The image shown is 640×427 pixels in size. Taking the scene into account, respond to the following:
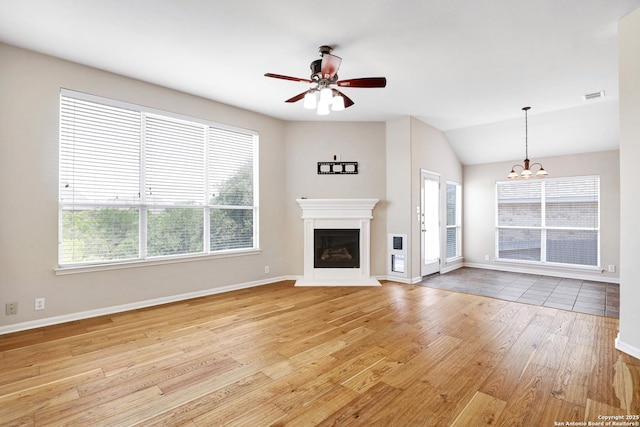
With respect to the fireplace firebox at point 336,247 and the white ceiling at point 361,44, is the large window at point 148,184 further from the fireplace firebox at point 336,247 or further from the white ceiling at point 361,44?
the fireplace firebox at point 336,247

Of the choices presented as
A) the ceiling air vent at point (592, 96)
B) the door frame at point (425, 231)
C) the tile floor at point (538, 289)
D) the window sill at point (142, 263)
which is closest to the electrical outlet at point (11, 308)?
the window sill at point (142, 263)

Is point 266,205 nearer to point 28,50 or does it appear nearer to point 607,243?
point 28,50

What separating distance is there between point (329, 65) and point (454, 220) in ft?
17.7

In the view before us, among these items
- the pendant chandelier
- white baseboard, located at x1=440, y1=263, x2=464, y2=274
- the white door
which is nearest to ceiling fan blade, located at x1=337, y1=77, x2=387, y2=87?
the white door

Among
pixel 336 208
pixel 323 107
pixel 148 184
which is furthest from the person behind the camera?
pixel 336 208

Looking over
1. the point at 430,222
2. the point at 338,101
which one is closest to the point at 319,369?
the point at 338,101

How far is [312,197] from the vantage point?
5.53m

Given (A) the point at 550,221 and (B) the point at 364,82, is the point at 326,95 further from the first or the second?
(A) the point at 550,221

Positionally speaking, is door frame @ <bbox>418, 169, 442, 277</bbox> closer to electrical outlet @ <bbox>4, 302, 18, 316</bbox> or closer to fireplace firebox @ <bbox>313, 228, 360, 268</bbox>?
fireplace firebox @ <bbox>313, 228, 360, 268</bbox>

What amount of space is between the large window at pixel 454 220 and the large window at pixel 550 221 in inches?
31.8

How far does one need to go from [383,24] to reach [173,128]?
3103mm

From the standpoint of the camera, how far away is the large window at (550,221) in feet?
18.9

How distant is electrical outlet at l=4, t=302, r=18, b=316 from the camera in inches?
Result: 119

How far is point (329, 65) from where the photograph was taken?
2.84 m
